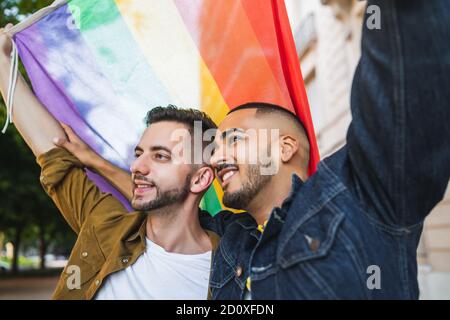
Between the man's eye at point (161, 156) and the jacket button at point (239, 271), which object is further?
the man's eye at point (161, 156)

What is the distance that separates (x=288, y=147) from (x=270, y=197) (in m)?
0.23

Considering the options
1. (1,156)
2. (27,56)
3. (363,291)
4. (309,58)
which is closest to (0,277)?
(1,156)

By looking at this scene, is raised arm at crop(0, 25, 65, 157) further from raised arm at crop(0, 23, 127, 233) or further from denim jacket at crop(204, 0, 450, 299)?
denim jacket at crop(204, 0, 450, 299)

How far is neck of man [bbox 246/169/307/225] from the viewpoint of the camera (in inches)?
62.7

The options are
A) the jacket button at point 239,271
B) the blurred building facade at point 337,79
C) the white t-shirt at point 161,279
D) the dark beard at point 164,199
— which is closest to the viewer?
the jacket button at point 239,271

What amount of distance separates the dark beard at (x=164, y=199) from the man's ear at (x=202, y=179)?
0.15 feet

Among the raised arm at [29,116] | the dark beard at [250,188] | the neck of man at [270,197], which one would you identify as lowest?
the neck of man at [270,197]

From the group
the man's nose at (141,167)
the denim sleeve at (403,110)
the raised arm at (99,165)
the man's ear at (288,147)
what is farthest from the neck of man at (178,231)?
the denim sleeve at (403,110)

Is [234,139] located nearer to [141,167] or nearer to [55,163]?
[141,167]

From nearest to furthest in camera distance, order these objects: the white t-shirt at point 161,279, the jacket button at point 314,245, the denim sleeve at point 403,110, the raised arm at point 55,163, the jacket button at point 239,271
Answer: the denim sleeve at point 403,110 < the jacket button at point 314,245 < the jacket button at point 239,271 < the white t-shirt at point 161,279 < the raised arm at point 55,163

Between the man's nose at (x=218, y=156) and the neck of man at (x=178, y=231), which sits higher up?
the man's nose at (x=218, y=156)

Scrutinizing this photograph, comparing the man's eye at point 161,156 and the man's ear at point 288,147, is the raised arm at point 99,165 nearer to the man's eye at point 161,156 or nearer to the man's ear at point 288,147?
the man's eye at point 161,156

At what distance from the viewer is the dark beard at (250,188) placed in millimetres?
1580
